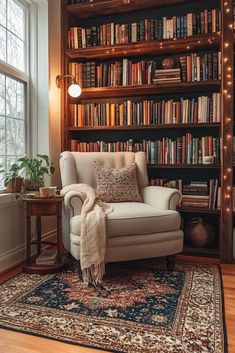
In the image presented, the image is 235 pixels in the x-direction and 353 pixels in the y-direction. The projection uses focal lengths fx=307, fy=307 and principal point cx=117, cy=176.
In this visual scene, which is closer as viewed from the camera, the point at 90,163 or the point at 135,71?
the point at 90,163

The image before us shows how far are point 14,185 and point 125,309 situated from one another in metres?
1.37

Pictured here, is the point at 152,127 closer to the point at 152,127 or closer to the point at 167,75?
the point at 152,127

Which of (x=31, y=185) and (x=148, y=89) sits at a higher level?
(x=148, y=89)

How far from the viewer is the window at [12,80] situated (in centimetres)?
263

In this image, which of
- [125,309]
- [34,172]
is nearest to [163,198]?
[125,309]

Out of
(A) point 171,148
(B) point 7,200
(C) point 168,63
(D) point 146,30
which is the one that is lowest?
(B) point 7,200

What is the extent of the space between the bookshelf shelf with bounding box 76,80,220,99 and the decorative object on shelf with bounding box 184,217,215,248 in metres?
1.25

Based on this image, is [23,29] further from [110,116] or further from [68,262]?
[68,262]

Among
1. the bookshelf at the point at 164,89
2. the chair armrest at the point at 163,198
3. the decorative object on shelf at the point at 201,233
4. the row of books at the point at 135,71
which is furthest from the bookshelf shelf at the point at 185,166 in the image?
the row of books at the point at 135,71

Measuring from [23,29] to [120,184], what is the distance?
1765 mm

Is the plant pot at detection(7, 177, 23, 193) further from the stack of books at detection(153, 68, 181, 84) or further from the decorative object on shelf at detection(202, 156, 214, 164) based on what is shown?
the decorative object on shelf at detection(202, 156, 214, 164)

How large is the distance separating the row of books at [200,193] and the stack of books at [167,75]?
3.12ft

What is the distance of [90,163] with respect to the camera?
2838mm

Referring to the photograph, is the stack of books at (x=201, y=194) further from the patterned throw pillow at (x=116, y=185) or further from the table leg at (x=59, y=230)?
the table leg at (x=59, y=230)
